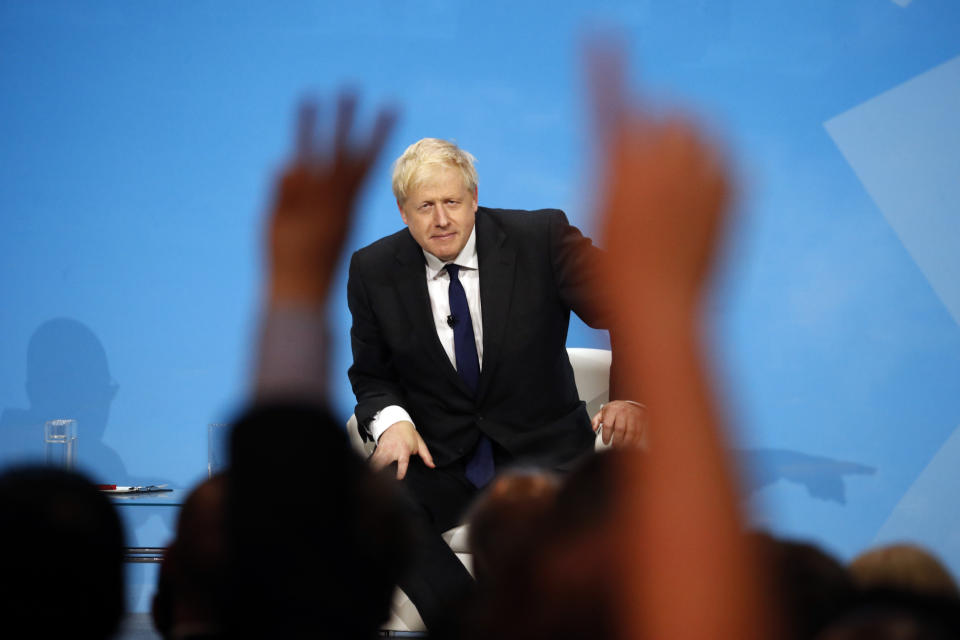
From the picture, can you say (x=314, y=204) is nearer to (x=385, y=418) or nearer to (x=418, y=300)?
(x=385, y=418)

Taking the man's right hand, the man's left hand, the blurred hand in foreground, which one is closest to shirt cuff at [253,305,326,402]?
the blurred hand in foreground

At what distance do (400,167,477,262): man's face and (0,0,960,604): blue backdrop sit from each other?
1.42 meters

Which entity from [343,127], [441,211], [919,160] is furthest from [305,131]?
[919,160]

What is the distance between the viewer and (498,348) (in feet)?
8.07

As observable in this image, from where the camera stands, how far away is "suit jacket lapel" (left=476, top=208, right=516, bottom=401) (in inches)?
97.1

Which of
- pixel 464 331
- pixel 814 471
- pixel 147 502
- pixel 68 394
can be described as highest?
pixel 464 331

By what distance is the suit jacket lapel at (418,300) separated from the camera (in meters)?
2.49

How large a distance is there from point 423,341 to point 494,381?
0.72 feet

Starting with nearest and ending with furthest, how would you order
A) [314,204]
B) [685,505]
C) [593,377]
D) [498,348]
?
[685,505] < [314,204] < [498,348] < [593,377]

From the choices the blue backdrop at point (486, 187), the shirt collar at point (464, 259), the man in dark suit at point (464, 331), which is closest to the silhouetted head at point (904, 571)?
the man in dark suit at point (464, 331)

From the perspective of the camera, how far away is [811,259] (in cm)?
397

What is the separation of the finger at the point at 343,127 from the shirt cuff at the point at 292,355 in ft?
0.34

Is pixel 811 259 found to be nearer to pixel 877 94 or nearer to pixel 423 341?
pixel 877 94

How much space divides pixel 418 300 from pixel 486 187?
5.51ft
